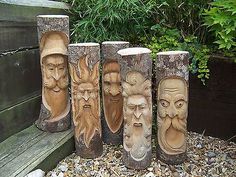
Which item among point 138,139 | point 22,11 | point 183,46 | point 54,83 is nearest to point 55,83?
point 54,83

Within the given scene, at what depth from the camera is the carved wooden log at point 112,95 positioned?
1.98 m

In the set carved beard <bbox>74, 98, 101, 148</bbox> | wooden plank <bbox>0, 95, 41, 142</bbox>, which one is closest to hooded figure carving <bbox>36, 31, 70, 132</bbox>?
wooden plank <bbox>0, 95, 41, 142</bbox>

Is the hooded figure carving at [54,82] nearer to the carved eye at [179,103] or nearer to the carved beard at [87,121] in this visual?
the carved beard at [87,121]

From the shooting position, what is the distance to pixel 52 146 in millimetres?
1951

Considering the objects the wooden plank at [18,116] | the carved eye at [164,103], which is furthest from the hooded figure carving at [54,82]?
the carved eye at [164,103]

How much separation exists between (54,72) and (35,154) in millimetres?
543

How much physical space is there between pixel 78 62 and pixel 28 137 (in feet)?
2.06

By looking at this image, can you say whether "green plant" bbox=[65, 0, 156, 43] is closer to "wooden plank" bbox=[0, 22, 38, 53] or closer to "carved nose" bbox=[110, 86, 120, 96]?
"wooden plank" bbox=[0, 22, 38, 53]

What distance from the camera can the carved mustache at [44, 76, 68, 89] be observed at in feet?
6.75

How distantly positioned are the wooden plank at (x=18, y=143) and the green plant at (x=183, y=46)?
99 cm

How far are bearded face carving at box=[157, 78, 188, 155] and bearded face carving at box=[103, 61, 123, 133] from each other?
31 cm

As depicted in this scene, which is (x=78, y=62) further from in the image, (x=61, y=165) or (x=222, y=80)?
(x=222, y=80)

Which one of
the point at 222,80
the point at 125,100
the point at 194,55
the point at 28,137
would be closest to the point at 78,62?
the point at 125,100

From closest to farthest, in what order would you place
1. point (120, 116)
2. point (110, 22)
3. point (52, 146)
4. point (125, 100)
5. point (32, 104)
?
point (125, 100), point (52, 146), point (120, 116), point (32, 104), point (110, 22)
